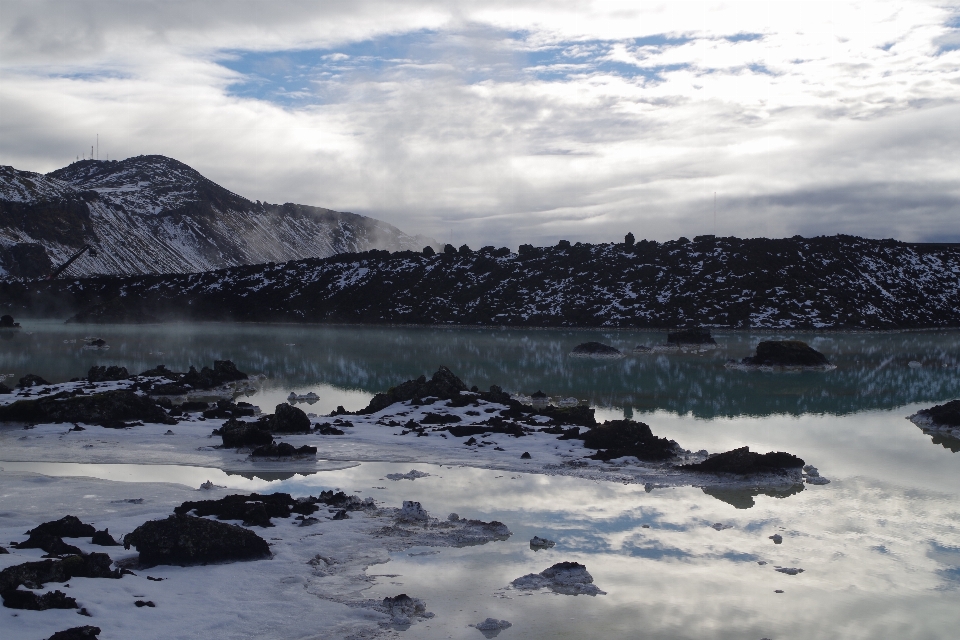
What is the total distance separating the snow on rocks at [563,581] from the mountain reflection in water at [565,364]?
20.8 meters

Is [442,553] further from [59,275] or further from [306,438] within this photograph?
[59,275]

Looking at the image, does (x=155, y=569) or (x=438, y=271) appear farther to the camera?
(x=438, y=271)

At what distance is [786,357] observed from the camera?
5147cm

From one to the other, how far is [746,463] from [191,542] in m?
13.1

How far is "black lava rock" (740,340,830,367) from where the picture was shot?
168ft

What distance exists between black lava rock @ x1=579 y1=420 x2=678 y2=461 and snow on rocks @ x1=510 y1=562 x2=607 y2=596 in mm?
9213

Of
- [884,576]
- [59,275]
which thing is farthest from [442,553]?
[59,275]

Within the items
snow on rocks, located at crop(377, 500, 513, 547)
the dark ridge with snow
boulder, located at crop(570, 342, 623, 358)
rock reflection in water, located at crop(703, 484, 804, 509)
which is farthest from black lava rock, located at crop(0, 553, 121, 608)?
the dark ridge with snow

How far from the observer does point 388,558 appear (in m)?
13.6

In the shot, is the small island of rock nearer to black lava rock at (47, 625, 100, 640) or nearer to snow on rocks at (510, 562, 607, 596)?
snow on rocks at (510, 562, 607, 596)

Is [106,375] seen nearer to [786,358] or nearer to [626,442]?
[626,442]

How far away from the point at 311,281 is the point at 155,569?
387ft

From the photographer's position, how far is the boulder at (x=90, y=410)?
2645 centimetres

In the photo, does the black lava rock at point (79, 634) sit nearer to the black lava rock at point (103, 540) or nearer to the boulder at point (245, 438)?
the black lava rock at point (103, 540)
